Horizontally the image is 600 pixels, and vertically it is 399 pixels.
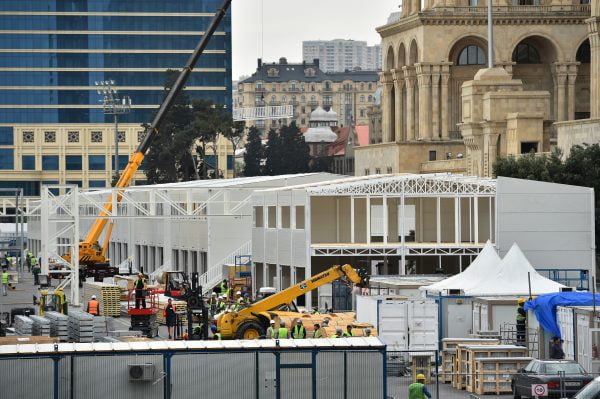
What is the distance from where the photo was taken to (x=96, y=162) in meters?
199

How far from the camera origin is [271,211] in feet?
257

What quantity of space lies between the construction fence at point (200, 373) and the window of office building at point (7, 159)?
16566 cm

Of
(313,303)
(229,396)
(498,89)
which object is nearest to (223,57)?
(498,89)

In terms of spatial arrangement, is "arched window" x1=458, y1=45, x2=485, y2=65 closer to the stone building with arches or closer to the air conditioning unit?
A: the stone building with arches

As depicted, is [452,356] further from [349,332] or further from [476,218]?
[476,218]

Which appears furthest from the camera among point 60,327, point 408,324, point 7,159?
point 7,159

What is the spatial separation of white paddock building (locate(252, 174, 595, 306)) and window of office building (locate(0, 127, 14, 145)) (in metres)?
124

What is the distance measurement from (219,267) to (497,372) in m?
41.8

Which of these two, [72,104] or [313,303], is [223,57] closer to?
[72,104]

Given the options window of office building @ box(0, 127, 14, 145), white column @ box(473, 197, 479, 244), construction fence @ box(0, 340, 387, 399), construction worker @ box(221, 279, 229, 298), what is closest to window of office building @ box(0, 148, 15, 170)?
window of office building @ box(0, 127, 14, 145)

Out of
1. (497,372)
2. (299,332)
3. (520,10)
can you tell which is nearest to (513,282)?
(299,332)

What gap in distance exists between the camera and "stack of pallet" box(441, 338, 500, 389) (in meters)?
43.7

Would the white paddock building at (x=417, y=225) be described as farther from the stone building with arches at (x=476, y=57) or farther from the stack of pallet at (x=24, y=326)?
the stone building with arches at (x=476, y=57)

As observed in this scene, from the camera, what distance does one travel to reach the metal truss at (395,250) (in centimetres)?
6875
